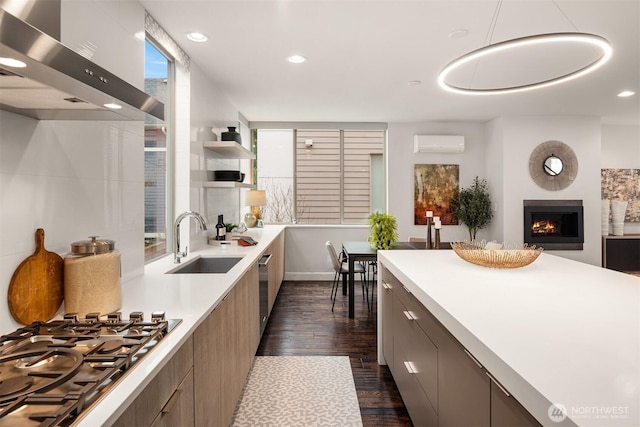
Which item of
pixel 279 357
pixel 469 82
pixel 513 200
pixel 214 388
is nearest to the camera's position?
pixel 214 388

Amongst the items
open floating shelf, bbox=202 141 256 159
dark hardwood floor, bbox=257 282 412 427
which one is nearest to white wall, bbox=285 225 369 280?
dark hardwood floor, bbox=257 282 412 427

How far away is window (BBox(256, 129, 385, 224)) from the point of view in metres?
6.23

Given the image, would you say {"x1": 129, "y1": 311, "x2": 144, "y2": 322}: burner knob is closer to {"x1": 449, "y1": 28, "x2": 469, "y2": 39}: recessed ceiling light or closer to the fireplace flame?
{"x1": 449, "y1": 28, "x2": 469, "y2": 39}: recessed ceiling light

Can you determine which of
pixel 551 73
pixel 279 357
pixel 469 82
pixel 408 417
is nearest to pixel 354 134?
pixel 469 82

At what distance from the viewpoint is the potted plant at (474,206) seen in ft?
18.9

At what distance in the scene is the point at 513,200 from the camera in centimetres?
548

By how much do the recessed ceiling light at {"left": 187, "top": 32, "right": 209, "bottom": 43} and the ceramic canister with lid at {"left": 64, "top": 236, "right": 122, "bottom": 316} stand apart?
1.99m

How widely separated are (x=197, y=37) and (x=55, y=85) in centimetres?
213

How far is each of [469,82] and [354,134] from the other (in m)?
2.52

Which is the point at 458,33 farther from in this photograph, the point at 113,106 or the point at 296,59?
the point at 113,106

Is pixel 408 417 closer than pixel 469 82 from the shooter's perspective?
Yes

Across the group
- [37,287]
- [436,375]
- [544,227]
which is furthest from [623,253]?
[37,287]

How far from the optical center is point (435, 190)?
6031 mm

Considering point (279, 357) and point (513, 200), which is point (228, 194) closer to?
point (279, 357)
